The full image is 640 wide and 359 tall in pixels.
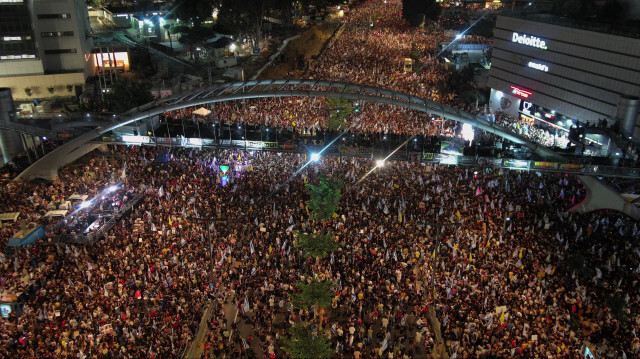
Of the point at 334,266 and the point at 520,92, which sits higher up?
the point at 520,92

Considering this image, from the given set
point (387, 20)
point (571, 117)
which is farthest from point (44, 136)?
point (387, 20)

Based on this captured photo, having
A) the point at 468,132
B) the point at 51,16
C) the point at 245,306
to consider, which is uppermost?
the point at 51,16

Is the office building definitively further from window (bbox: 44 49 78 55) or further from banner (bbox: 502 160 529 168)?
window (bbox: 44 49 78 55)

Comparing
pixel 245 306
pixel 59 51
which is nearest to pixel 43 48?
pixel 59 51

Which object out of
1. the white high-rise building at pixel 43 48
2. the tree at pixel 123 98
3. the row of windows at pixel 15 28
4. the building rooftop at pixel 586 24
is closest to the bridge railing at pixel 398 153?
the tree at pixel 123 98

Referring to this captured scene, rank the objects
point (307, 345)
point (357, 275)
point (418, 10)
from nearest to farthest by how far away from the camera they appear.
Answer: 1. point (307, 345)
2. point (357, 275)
3. point (418, 10)

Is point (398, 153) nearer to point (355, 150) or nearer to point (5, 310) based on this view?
point (355, 150)
